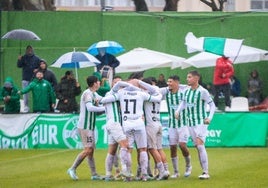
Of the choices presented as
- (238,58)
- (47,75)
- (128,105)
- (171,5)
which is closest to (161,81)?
(238,58)

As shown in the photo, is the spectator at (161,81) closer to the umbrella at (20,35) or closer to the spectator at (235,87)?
the spectator at (235,87)

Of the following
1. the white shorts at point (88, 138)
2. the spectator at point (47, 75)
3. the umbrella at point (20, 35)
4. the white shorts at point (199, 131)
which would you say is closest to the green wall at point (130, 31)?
the umbrella at point (20, 35)

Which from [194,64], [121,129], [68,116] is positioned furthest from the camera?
[194,64]

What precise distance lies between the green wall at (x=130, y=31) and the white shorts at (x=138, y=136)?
650 inches

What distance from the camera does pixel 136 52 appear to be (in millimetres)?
38844

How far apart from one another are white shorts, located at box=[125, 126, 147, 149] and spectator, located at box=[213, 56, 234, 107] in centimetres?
1284

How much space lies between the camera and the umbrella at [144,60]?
38062 millimetres

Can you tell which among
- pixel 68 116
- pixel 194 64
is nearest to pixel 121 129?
pixel 68 116

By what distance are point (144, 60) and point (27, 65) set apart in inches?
162

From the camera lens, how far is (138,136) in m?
22.7

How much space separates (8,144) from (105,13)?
8.48 m

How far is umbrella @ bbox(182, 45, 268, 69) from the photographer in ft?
126

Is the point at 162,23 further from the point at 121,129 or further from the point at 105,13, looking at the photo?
the point at 121,129

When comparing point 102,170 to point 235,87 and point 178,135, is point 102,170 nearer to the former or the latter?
point 178,135
